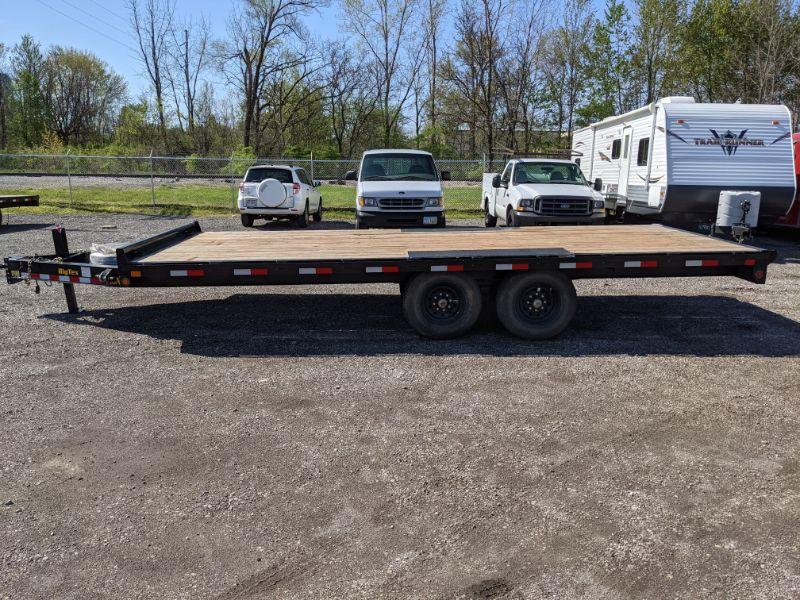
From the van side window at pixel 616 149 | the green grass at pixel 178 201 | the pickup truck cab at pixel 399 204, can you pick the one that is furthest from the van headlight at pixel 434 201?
the green grass at pixel 178 201

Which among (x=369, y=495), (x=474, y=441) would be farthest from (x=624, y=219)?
(x=369, y=495)

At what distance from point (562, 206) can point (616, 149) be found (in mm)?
4788

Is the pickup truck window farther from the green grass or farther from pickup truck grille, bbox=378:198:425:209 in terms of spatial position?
the green grass

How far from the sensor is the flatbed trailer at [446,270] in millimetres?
6734

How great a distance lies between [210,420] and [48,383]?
6.14ft

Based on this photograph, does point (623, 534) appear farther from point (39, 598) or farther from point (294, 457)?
point (39, 598)

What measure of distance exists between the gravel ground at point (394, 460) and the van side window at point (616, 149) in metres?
8.71

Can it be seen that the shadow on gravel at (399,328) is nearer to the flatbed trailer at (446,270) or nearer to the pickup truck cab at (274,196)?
the flatbed trailer at (446,270)

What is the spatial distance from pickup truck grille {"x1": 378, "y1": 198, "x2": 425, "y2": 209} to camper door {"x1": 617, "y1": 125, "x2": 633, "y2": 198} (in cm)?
557

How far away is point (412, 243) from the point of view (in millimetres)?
7977

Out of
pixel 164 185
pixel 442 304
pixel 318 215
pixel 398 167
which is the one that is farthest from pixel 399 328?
pixel 164 185

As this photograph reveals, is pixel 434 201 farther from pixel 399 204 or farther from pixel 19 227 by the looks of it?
pixel 19 227

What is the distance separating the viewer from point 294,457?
4.39m

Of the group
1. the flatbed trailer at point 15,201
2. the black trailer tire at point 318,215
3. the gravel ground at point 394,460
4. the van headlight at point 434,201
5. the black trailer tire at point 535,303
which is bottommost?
the gravel ground at point 394,460
